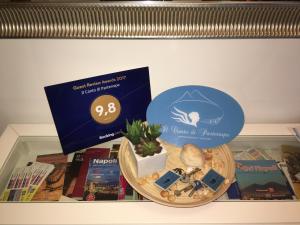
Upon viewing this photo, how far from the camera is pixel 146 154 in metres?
0.82

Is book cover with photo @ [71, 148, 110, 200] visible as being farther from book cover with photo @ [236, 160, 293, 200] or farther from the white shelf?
book cover with photo @ [236, 160, 293, 200]

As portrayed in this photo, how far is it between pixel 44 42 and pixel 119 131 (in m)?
0.37

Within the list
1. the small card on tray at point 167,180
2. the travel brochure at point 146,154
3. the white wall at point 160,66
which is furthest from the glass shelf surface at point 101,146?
the small card on tray at point 167,180

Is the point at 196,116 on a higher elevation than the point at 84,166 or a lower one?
higher

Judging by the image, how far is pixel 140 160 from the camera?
0.81 m

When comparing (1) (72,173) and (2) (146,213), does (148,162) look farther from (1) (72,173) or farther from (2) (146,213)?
(1) (72,173)

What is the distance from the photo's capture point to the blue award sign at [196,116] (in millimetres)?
907

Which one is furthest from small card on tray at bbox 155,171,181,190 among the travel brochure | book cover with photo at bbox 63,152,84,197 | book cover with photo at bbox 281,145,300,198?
book cover with photo at bbox 281,145,300,198

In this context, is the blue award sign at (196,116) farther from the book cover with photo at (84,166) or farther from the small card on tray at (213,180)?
the book cover with photo at (84,166)

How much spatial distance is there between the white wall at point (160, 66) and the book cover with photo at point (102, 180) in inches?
11.6

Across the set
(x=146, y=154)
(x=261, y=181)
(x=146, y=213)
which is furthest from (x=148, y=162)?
A: (x=261, y=181)

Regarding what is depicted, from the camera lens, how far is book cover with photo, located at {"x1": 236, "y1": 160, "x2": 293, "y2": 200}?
0.86m

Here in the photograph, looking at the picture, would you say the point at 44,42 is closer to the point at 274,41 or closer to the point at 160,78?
the point at 160,78

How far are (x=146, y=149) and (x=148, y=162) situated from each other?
0.14 feet
